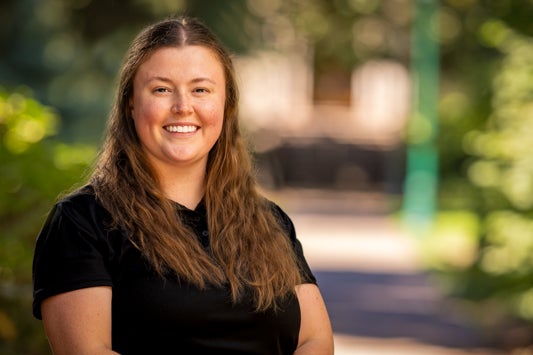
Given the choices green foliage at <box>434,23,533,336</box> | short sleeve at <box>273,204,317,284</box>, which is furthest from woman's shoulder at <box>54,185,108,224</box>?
green foliage at <box>434,23,533,336</box>

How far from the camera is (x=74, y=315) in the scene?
2.97 metres

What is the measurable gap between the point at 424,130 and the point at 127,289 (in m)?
17.5

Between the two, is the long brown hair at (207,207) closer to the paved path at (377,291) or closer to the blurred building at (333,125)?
the paved path at (377,291)

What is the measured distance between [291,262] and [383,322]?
27.0 ft

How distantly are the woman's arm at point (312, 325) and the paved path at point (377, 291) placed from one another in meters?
6.26

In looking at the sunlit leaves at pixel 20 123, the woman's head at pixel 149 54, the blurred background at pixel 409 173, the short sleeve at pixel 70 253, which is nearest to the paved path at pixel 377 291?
the blurred background at pixel 409 173

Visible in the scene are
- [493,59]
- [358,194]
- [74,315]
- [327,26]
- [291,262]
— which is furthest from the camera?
[327,26]

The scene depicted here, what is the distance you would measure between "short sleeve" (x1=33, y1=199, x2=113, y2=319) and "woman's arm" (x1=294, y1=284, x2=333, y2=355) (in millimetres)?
613

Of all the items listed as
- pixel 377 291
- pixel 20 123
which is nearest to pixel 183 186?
pixel 20 123

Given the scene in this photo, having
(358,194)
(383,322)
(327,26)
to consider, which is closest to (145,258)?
(383,322)

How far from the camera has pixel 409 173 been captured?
68.5ft

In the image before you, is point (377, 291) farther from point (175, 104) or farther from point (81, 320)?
point (81, 320)

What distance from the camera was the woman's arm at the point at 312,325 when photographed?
11.0 feet

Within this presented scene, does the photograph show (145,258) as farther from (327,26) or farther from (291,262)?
(327,26)
